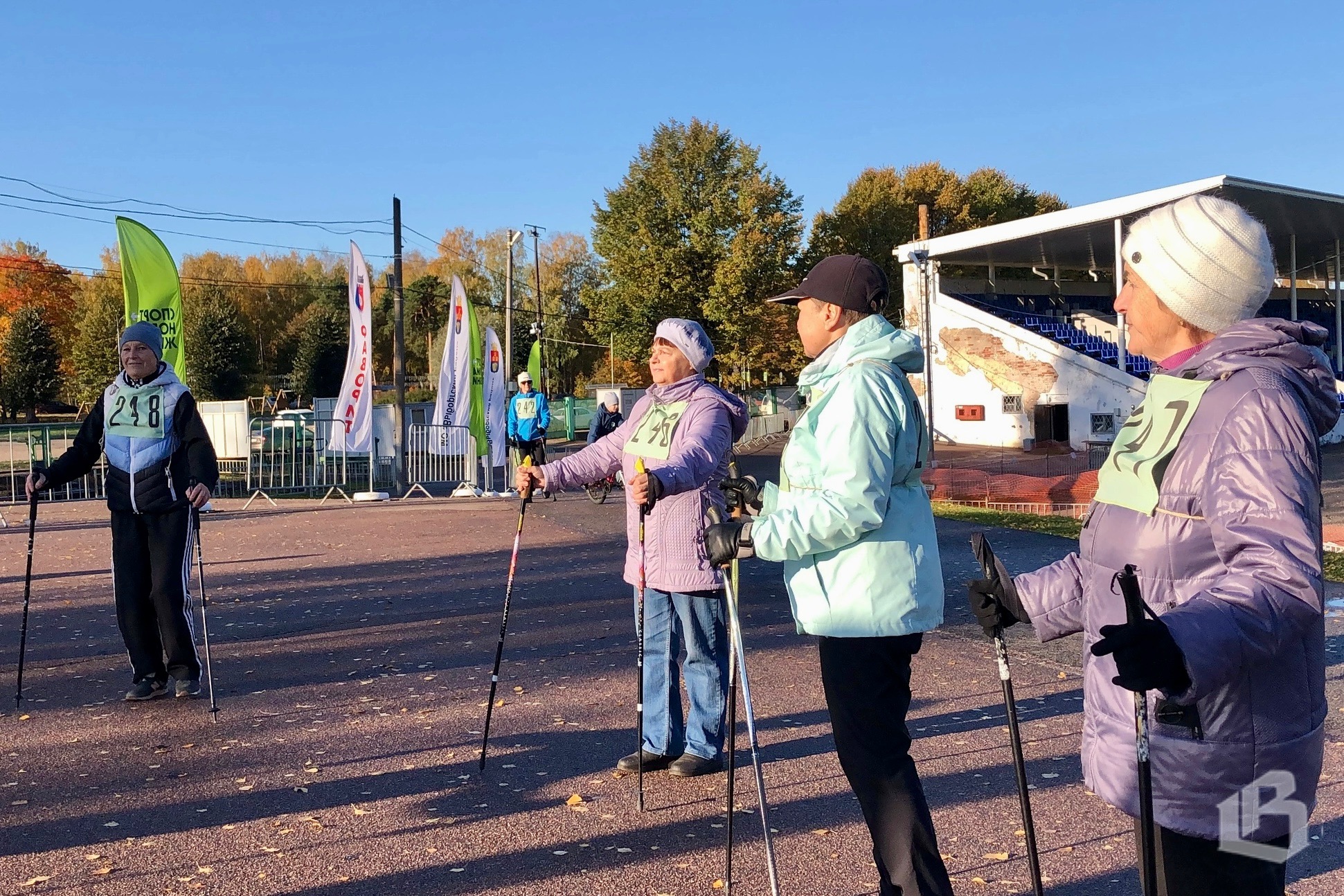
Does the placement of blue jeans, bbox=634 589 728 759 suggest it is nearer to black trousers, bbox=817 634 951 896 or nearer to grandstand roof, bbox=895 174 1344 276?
black trousers, bbox=817 634 951 896

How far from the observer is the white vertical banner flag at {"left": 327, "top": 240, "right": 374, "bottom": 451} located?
20500 millimetres

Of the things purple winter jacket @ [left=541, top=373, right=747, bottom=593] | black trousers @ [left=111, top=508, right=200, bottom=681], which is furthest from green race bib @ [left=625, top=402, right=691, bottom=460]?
black trousers @ [left=111, top=508, right=200, bottom=681]

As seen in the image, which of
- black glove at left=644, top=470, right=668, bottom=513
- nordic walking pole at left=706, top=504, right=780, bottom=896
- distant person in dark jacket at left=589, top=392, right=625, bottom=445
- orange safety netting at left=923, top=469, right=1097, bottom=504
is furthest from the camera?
orange safety netting at left=923, top=469, right=1097, bottom=504

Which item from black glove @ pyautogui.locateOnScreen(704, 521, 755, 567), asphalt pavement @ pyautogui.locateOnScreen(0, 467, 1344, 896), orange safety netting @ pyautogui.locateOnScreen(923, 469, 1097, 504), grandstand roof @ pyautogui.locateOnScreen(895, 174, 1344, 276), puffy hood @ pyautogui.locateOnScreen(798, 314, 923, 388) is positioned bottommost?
asphalt pavement @ pyautogui.locateOnScreen(0, 467, 1344, 896)

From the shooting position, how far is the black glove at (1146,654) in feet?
6.53

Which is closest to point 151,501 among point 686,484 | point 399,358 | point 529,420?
point 686,484

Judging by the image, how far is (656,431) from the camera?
17.4 feet

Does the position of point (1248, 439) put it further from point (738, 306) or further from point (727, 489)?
point (738, 306)

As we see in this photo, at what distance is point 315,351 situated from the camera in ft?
227

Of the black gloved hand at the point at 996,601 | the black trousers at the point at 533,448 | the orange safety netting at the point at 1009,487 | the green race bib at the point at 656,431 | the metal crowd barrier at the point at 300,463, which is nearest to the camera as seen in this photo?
the black gloved hand at the point at 996,601

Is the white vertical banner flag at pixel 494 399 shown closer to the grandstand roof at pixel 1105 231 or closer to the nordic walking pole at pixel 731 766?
the grandstand roof at pixel 1105 231

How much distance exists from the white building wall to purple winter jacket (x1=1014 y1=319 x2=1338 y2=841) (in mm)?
33324

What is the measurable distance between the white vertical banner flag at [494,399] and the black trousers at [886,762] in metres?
20.2

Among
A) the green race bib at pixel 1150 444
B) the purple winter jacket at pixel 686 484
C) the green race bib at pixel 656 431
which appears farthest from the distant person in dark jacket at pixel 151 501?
the green race bib at pixel 1150 444
